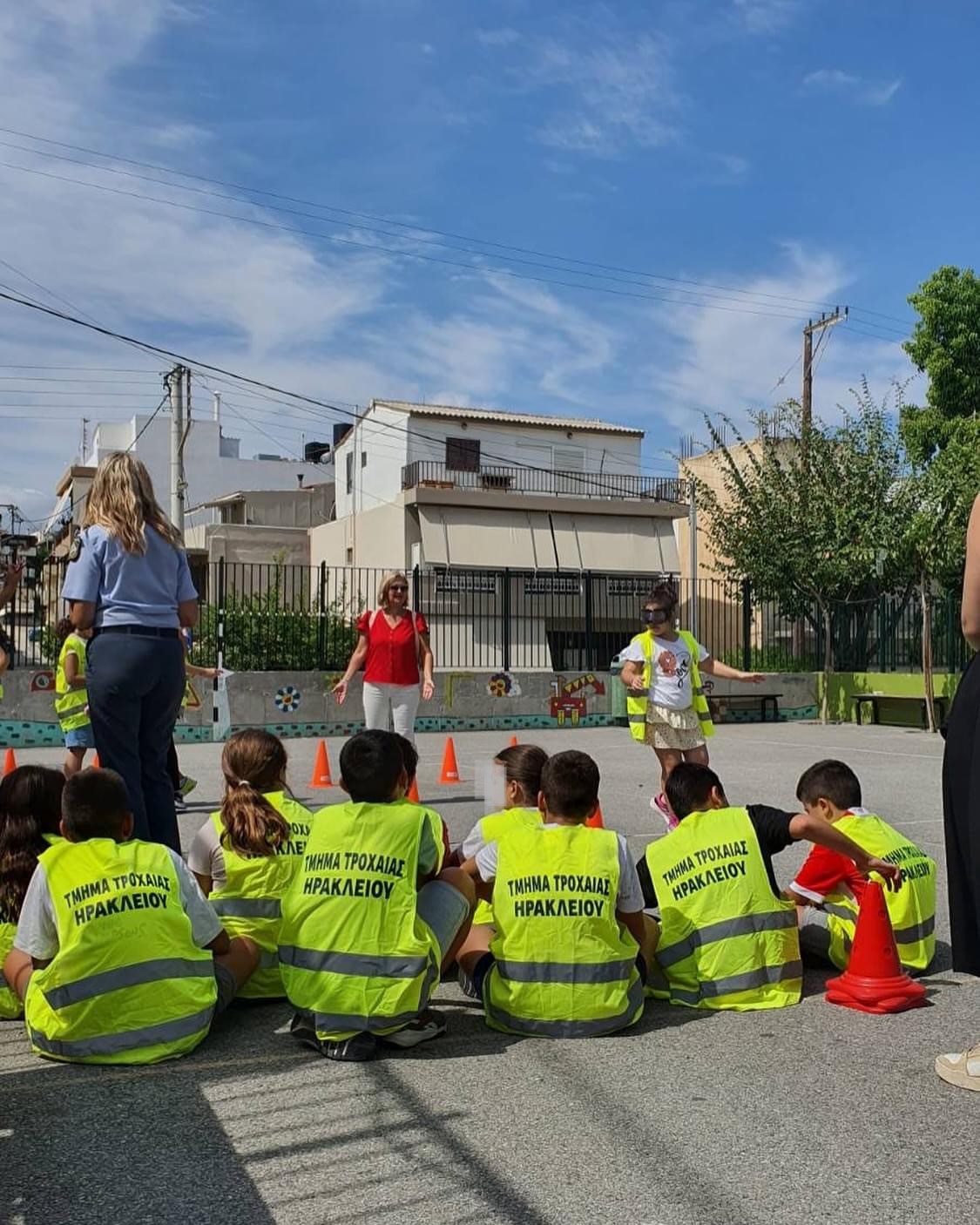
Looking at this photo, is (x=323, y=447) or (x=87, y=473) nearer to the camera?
(x=87, y=473)

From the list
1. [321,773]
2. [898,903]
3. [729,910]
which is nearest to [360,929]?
[729,910]

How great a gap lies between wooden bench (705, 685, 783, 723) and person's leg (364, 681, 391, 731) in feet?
42.3

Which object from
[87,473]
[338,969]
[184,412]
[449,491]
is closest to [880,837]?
[338,969]

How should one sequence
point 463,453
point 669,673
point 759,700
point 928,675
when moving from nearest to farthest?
point 669,673 < point 928,675 < point 759,700 < point 463,453

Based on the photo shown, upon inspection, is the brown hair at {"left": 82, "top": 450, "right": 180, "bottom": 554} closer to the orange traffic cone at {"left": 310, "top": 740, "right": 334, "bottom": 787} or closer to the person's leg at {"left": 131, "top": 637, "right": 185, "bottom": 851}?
the person's leg at {"left": 131, "top": 637, "right": 185, "bottom": 851}

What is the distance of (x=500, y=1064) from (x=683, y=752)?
4829 millimetres

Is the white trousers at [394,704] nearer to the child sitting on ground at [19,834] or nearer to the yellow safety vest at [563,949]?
the child sitting on ground at [19,834]

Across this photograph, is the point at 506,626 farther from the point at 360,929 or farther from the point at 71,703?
the point at 360,929

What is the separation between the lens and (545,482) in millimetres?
44531

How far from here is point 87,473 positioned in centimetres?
6119

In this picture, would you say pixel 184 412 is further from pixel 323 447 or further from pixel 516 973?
pixel 323 447

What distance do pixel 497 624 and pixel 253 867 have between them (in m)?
17.6

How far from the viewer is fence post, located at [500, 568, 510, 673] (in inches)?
835

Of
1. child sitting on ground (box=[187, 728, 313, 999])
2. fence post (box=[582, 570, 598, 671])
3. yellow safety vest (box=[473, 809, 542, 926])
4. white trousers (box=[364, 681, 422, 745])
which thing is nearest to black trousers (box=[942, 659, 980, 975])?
yellow safety vest (box=[473, 809, 542, 926])
